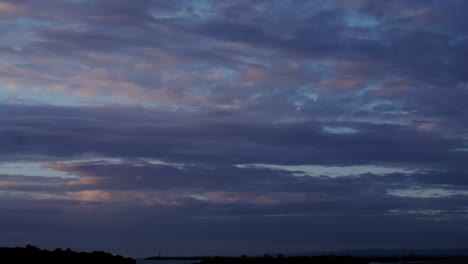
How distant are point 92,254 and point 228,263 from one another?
32880 millimetres

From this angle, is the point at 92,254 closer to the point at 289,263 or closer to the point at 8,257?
the point at 8,257

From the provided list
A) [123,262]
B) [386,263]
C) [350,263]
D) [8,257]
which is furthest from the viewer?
[386,263]

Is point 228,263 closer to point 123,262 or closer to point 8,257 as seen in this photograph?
point 123,262

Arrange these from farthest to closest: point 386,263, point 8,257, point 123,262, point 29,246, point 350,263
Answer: point 386,263 → point 350,263 → point 123,262 → point 29,246 → point 8,257

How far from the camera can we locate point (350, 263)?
374ft

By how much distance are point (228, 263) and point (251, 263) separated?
12.7 ft

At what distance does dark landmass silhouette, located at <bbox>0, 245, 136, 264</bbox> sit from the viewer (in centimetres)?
7646

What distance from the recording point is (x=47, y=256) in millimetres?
→ 81875


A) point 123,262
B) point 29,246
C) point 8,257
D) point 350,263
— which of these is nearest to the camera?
point 8,257

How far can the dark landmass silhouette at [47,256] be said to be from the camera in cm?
7646

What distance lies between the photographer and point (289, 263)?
120125mm

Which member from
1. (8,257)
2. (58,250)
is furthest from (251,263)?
(8,257)

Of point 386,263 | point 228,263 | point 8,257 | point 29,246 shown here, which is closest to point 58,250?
point 29,246

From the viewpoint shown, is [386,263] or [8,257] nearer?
[8,257]
